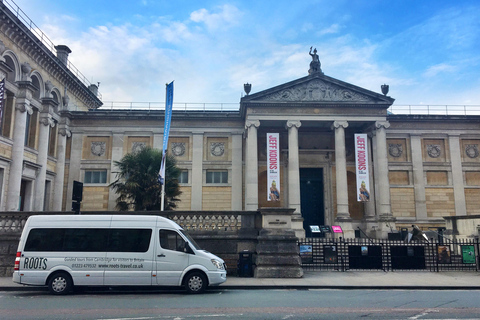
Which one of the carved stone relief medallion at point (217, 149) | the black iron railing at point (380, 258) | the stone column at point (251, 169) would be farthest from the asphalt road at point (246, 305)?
the carved stone relief medallion at point (217, 149)

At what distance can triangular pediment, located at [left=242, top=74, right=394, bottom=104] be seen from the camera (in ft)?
105

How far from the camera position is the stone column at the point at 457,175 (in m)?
34.8

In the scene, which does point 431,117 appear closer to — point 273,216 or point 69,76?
point 273,216

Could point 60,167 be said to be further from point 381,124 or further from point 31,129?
point 381,124

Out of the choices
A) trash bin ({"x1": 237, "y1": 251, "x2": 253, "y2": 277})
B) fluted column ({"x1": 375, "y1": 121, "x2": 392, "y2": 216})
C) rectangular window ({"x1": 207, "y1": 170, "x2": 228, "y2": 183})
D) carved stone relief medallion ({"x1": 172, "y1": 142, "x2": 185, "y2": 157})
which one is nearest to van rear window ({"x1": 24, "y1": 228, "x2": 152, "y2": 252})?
trash bin ({"x1": 237, "y1": 251, "x2": 253, "y2": 277})

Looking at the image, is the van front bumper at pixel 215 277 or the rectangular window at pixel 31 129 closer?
the van front bumper at pixel 215 277

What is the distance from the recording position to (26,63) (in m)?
27.0

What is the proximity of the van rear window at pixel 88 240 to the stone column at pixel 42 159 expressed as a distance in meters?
18.1

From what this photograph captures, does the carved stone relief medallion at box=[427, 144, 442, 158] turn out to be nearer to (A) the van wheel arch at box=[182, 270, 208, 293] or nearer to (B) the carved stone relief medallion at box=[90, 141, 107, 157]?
(B) the carved stone relief medallion at box=[90, 141, 107, 157]

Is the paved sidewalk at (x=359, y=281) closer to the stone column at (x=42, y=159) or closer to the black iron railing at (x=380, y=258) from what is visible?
the black iron railing at (x=380, y=258)

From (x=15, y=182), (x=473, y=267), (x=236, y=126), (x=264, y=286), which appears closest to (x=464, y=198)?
(x=473, y=267)

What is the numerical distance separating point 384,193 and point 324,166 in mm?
6340

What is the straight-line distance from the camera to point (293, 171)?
1234 inches

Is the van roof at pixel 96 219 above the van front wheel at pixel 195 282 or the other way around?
above
